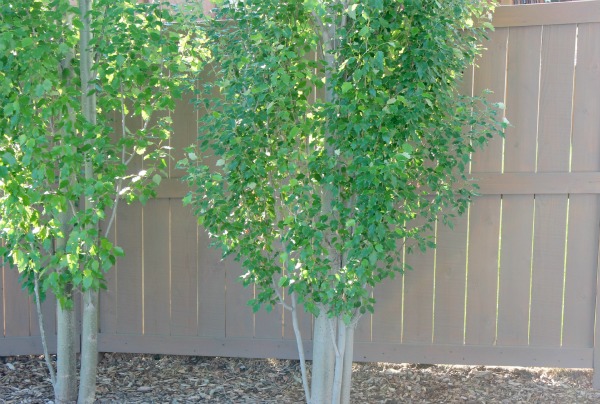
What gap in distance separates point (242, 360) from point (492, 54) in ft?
7.97

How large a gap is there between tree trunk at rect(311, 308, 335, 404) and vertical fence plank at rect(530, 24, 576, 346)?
4.35ft

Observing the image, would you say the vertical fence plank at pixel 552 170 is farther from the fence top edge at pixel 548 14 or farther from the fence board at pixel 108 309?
the fence board at pixel 108 309

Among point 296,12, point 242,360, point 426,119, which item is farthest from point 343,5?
point 242,360

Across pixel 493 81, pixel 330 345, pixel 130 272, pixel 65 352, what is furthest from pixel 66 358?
pixel 493 81

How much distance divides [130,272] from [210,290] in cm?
53

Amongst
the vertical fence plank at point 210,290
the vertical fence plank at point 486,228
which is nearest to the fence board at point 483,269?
the vertical fence plank at point 486,228

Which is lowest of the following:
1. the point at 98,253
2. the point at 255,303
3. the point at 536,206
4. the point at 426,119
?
the point at 255,303

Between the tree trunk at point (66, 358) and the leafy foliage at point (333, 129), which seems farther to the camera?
the tree trunk at point (66, 358)

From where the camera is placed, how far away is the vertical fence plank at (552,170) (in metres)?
3.72

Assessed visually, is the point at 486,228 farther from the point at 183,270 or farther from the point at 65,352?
the point at 65,352

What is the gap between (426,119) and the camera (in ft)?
9.48

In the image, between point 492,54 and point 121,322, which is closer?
point 492,54

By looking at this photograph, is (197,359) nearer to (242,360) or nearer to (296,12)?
(242,360)

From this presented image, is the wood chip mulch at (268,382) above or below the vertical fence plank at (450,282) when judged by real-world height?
below
